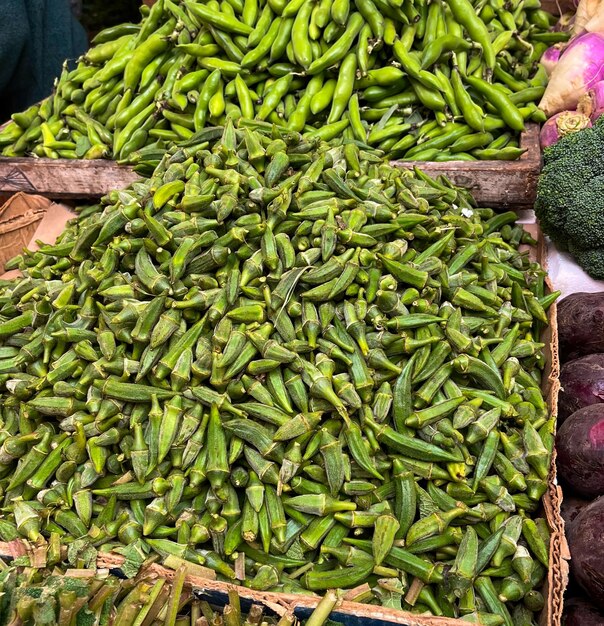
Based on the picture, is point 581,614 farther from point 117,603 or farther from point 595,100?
point 595,100

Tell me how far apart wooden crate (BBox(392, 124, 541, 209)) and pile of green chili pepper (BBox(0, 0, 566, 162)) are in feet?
0.34

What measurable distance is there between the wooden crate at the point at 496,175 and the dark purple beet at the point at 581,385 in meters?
1.09

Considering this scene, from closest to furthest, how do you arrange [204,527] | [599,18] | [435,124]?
[204,527], [435,124], [599,18]

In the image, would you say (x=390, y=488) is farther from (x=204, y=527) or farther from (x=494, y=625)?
(x=204, y=527)

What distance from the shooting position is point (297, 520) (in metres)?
1.91

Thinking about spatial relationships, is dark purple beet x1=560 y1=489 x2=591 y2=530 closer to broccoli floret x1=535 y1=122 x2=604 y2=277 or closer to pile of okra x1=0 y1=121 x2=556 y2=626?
pile of okra x1=0 y1=121 x2=556 y2=626

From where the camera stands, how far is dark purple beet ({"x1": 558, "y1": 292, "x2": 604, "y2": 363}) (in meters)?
2.62

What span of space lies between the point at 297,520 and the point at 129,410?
2.36ft

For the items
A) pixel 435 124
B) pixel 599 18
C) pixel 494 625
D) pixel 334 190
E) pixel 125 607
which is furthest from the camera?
pixel 599 18

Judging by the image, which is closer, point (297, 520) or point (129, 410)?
point (297, 520)

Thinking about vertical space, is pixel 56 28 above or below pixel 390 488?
above

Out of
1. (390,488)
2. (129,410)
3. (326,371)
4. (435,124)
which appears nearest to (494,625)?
(390,488)

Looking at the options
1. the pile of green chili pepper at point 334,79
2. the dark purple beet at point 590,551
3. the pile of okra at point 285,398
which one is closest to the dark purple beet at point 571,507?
the dark purple beet at point 590,551

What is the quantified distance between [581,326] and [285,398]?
1504 mm
